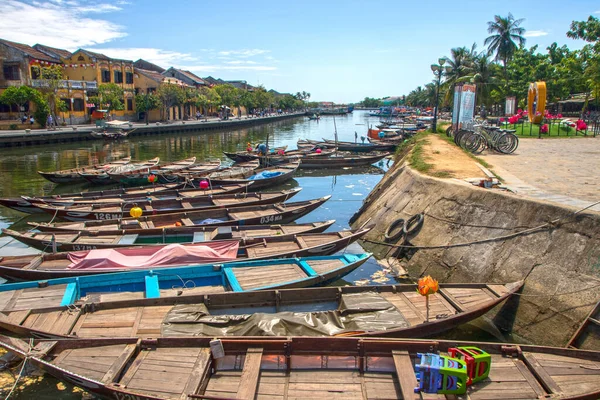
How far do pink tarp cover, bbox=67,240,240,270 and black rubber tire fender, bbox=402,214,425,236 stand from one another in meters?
6.29

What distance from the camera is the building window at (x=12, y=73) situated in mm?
50250

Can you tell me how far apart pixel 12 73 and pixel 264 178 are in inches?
1630

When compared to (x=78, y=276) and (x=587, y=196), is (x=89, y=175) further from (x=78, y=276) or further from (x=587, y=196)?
(x=587, y=196)

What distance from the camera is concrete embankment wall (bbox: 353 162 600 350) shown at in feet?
33.3

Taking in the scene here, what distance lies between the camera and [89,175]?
27.1m

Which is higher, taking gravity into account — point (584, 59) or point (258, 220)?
point (584, 59)

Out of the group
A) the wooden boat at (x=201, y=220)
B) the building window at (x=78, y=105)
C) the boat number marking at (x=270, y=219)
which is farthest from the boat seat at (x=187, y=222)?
the building window at (x=78, y=105)

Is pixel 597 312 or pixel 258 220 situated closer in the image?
pixel 597 312

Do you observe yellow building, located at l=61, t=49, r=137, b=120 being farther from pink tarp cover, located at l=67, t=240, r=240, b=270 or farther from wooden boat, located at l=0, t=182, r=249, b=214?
pink tarp cover, located at l=67, t=240, r=240, b=270

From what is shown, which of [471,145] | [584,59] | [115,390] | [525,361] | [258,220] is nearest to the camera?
[115,390]

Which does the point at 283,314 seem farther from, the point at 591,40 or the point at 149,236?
the point at 591,40

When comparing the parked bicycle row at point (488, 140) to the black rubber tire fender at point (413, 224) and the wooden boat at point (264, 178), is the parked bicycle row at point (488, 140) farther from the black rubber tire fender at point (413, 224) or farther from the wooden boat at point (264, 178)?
the wooden boat at point (264, 178)

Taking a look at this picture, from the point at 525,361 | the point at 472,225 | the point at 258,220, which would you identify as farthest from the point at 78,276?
the point at 472,225

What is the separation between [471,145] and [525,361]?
59.5ft
